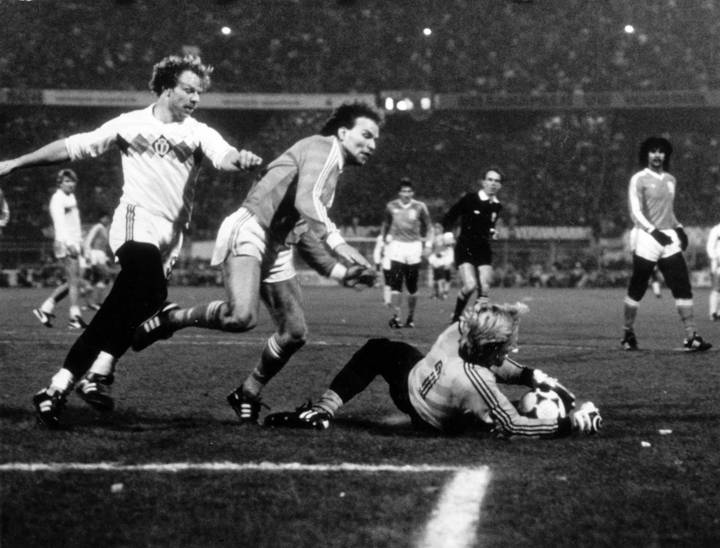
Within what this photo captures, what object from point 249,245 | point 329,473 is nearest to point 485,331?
point 329,473

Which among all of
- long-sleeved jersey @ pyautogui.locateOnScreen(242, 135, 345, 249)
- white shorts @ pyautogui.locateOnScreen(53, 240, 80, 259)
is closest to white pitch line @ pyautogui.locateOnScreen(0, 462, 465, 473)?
long-sleeved jersey @ pyautogui.locateOnScreen(242, 135, 345, 249)

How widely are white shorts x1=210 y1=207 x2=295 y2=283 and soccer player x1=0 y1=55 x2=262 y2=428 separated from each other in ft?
0.95

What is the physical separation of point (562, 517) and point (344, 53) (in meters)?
40.9

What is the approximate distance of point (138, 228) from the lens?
17.5 feet

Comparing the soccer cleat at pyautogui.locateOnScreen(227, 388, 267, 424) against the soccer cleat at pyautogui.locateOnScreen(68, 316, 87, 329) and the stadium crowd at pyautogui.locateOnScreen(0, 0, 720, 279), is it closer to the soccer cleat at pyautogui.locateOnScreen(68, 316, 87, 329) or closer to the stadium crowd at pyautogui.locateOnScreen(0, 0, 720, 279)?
the soccer cleat at pyautogui.locateOnScreen(68, 316, 87, 329)

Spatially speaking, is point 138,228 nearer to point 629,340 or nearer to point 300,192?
point 300,192

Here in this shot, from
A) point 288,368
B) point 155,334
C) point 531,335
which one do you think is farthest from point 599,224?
Result: point 155,334

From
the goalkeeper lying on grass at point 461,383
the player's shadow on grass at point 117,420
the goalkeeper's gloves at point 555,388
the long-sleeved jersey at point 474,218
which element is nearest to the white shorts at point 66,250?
the long-sleeved jersey at point 474,218

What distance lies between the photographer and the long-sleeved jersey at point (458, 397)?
189 inches

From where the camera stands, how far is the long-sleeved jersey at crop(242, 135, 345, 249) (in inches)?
196

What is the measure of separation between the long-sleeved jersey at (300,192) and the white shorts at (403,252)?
10315mm

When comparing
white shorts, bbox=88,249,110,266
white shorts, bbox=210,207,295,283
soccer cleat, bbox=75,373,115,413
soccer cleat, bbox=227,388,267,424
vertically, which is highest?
white shorts, bbox=210,207,295,283

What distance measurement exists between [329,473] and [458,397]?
1035 mm

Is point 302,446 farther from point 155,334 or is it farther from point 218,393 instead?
point 218,393
